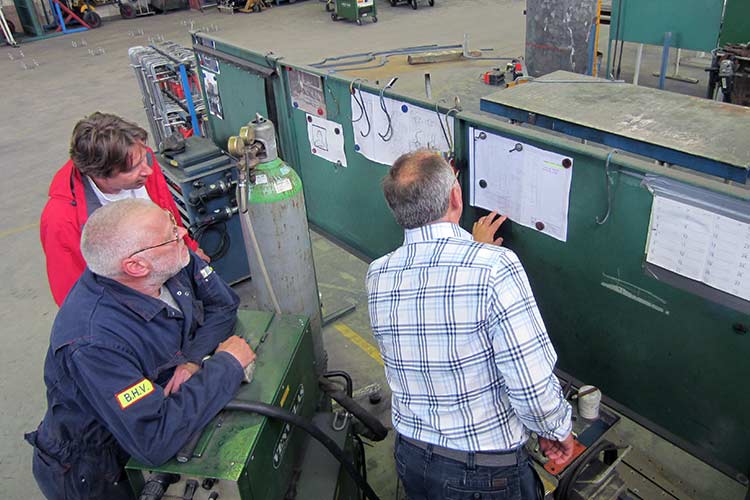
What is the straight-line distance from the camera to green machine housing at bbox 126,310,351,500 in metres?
1.81

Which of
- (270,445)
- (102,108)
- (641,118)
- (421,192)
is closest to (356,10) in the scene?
(102,108)

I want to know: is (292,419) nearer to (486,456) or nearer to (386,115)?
(486,456)

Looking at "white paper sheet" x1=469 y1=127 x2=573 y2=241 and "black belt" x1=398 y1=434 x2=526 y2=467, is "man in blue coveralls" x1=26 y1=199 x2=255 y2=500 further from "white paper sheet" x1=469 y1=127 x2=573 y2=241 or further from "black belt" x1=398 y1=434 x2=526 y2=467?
"white paper sheet" x1=469 y1=127 x2=573 y2=241

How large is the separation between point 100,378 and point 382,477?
1645 millimetres

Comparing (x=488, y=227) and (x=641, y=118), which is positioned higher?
(x=641, y=118)

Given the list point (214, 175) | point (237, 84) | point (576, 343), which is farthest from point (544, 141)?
point (237, 84)

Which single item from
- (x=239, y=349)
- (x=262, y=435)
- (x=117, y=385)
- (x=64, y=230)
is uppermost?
(x=64, y=230)

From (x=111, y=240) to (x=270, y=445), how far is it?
2.84 ft

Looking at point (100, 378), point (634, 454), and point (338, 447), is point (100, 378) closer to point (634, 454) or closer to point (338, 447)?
point (338, 447)

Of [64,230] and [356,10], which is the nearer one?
[64,230]

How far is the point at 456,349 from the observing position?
1707mm

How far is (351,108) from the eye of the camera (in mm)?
3449

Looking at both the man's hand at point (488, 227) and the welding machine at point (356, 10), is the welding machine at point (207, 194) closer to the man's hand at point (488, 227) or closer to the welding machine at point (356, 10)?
the man's hand at point (488, 227)

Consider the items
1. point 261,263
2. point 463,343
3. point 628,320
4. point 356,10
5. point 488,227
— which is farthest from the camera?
→ point 356,10
